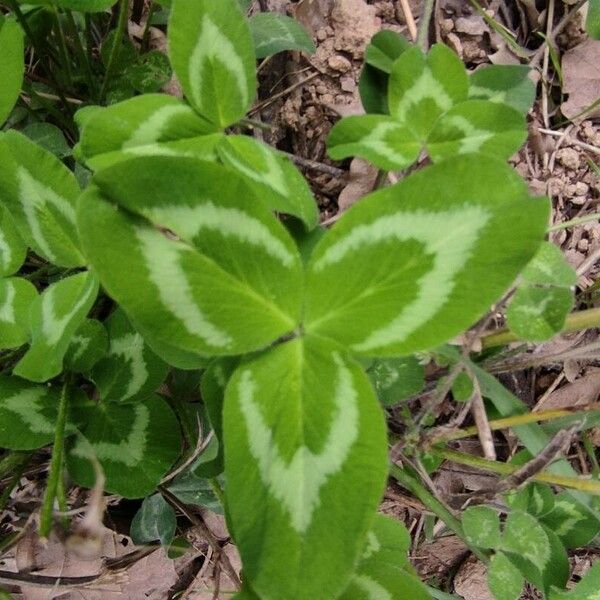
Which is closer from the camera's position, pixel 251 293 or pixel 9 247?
pixel 251 293

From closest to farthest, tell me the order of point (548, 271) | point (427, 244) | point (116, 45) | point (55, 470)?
point (427, 244) < point (55, 470) < point (548, 271) < point (116, 45)

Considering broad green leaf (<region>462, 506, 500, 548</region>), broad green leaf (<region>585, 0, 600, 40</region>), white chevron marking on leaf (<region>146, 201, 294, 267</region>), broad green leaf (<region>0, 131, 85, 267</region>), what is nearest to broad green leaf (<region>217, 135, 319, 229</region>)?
white chevron marking on leaf (<region>146, 201, 294, 267</region>)

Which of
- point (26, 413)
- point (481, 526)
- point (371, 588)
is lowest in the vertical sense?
point (481, 526)

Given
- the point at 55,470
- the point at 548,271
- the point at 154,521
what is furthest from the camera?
the point at 154,521

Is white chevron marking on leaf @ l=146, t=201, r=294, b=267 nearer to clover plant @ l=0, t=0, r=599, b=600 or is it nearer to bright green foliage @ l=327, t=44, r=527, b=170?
clover plant @ l=0, t=0, r=599, b=600

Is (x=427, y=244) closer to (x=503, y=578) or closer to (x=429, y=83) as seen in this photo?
(x=429, y=83)

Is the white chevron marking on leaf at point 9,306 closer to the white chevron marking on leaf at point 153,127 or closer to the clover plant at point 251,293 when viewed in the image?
the clover plant at point 251,293

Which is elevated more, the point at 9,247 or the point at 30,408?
the point at 9,247

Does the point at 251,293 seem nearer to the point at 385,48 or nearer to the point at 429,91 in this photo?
the point at 429,91

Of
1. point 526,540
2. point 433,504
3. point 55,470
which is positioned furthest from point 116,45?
point 526,540
